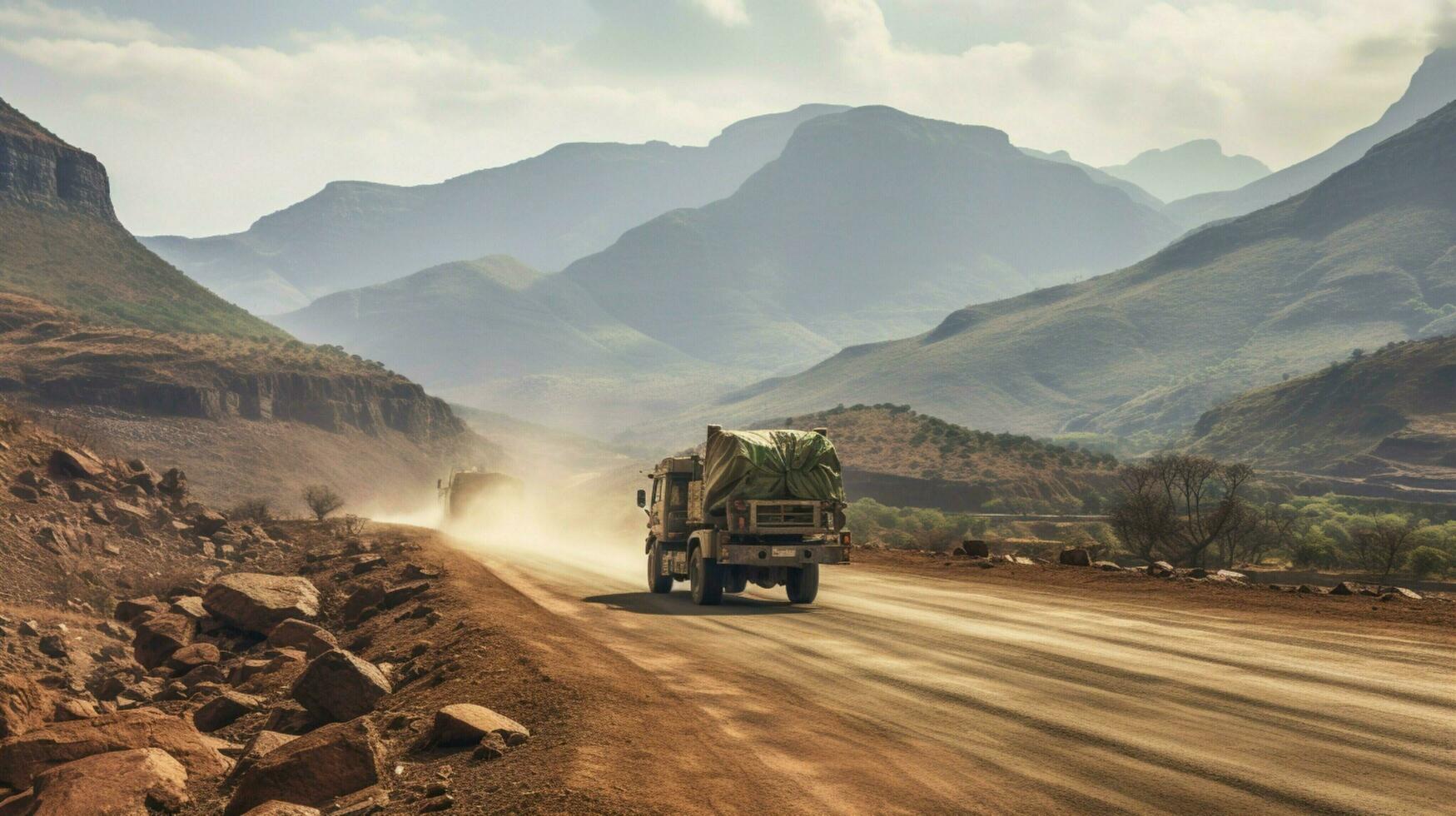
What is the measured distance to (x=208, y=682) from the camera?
15.7m

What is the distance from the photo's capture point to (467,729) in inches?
375

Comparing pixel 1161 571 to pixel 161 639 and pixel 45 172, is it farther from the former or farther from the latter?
pixel 45 172

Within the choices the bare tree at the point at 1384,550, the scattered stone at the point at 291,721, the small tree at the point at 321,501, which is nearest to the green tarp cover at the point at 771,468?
the scattered stone at the point at 291,721

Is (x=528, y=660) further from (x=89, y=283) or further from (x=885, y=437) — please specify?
(x=89, y=283)

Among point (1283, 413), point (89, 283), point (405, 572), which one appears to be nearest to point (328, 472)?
point (89, 283)

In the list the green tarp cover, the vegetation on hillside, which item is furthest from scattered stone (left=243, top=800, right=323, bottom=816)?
the vegetation on hillside

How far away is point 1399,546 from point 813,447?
4589 centimetres

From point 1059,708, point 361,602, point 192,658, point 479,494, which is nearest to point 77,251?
point 479,494

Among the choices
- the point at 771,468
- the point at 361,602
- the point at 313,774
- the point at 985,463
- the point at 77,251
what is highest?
the point at 77,251

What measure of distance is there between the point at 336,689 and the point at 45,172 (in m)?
145

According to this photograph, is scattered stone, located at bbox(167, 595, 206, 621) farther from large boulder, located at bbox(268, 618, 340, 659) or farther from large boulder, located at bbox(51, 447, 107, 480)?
large boulder, located at bbox(51, 447, 107, 480)

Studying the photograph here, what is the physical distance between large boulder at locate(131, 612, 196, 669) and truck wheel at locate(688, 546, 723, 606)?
9.43 metres

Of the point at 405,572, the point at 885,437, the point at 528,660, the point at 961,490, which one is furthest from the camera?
the point at 885,437

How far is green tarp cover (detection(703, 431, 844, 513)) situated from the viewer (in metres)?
21.5
